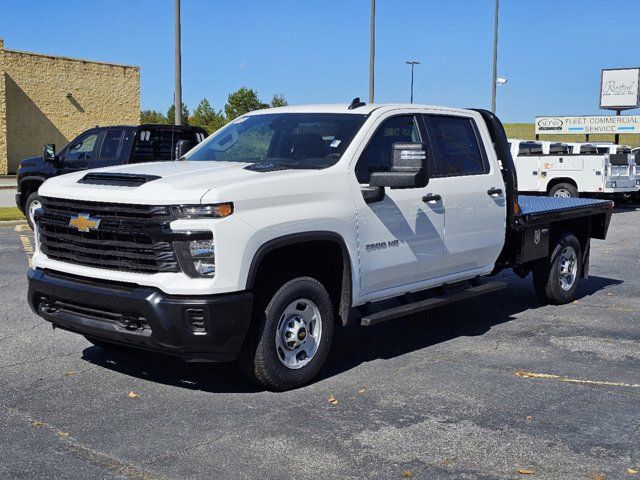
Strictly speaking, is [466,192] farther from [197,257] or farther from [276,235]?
[197,257]

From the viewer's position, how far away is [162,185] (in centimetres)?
526

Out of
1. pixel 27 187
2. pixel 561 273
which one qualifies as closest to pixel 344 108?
pixel 561 273

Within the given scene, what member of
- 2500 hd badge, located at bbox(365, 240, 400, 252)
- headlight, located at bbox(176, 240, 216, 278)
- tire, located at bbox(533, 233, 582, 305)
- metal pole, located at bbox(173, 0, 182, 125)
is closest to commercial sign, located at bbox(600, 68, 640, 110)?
metal pole, located at bbox(173, 0, 182, 125)

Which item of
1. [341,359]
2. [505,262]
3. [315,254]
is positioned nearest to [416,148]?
[315,254]

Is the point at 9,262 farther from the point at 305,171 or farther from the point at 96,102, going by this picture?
the point at 96,102

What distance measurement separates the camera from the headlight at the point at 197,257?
16.7ft

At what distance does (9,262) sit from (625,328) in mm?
8066

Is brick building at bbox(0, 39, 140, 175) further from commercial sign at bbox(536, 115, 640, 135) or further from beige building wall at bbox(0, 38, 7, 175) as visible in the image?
commercial sign at bbox(536, 115, 640, 135)

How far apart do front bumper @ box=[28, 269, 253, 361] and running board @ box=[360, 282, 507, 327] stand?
1.21 meters

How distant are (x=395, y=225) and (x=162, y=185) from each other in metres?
1.94

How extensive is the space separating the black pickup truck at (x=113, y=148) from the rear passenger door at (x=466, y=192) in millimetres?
7258

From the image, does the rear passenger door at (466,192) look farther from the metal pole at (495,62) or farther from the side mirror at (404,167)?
the metal pole at (495,62)

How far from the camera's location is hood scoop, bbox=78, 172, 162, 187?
5493 mm

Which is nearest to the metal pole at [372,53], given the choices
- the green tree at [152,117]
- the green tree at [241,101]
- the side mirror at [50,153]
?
the side mirror at [50,153]
